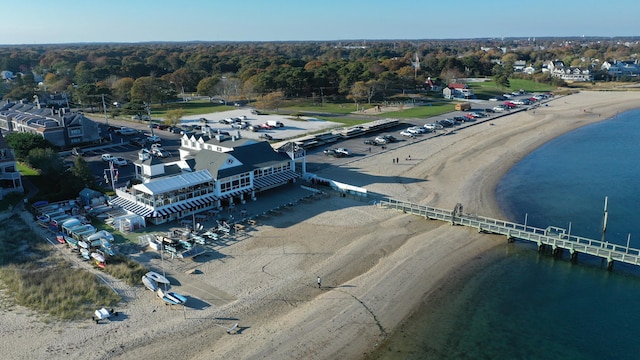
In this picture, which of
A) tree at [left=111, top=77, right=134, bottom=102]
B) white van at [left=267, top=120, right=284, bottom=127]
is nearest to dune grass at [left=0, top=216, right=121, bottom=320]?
white van at [left=267, top=120, right=284, bottom=127]

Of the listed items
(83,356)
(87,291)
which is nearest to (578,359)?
(83,356)

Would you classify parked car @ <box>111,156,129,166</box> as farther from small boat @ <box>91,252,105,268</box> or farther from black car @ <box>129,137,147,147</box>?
small boat @ <box>91,252,105,268</box>

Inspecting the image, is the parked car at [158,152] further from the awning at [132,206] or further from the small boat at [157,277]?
the small boat at [157,277]

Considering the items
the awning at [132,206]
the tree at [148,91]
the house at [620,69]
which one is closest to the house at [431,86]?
the tree at [148,91]

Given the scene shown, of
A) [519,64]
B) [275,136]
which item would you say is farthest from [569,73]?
[275,136]

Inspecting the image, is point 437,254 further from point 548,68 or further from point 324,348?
point 548,68

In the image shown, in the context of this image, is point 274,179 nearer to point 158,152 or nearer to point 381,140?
point 158,152

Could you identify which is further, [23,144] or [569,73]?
[569,73]
